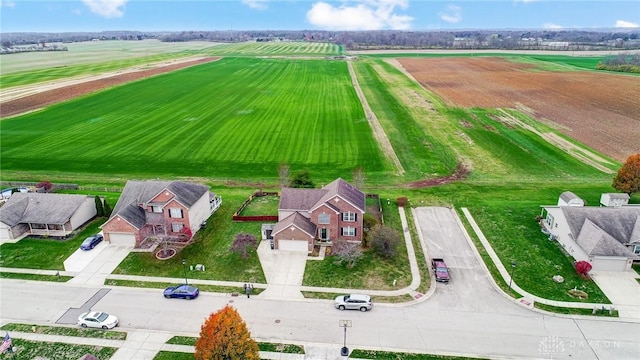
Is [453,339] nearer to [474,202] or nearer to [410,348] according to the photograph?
[410,348]

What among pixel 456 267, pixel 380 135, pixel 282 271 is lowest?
pixel 456 267

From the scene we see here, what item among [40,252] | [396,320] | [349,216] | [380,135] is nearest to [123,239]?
[40,252]

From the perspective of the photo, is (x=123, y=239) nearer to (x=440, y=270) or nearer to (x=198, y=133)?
(x=440, y=270)

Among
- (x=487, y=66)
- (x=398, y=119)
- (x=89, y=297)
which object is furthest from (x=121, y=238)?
(x=487, y=66)

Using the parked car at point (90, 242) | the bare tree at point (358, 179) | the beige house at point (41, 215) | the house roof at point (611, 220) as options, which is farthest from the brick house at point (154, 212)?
the house roof at point (611, 220)

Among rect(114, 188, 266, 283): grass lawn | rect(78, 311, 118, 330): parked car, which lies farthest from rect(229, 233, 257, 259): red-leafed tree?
rect(78, 311, 118, 330): parked car

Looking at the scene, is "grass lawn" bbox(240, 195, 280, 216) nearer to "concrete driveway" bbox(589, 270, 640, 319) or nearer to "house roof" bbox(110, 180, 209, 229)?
"house roof" bbox(110, 180, 209, 229)
